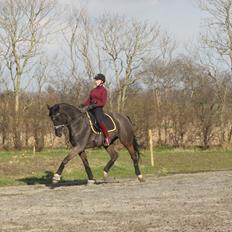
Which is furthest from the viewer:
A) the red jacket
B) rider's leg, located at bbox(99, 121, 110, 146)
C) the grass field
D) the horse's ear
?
the grass field

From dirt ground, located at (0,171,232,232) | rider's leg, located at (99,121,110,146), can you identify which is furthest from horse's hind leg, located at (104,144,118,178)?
dirt ground, located at (0,171,232,232)

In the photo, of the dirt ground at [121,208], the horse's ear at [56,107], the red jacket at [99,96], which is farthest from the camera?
the red jacket at [99,96]

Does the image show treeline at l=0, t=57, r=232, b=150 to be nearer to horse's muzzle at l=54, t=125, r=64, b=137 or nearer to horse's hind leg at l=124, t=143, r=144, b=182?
horse's hind leg at l=124, t=143, r=144, b=182

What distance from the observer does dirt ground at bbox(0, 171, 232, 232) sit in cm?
874

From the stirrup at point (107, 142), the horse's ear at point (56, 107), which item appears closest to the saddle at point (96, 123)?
the stirrup at point (107, 142)

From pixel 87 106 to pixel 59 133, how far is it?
1.29m

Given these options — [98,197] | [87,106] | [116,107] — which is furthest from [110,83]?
[98,197]

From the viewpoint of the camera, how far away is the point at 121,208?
34.8 ft

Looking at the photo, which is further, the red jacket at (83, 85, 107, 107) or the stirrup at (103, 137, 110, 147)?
the stirrup at (103, 137, 110, 147)

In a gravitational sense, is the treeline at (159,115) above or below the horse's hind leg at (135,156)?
above

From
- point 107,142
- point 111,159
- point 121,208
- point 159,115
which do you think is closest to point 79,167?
point 111,159

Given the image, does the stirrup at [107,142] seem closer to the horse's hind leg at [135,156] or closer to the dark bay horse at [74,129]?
the dark bay horse at [74,129]

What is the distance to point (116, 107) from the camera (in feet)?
137

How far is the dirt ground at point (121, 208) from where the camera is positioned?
874cm
